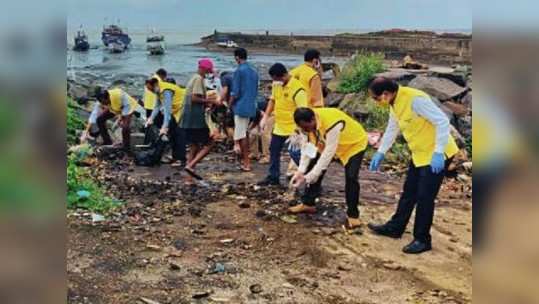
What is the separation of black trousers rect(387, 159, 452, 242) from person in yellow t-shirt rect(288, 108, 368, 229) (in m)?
0.30

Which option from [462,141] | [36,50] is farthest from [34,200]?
[462,141]

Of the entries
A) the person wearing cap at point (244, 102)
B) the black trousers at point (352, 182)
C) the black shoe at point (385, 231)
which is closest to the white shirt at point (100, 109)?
the person wearing cap at point (244, 102)

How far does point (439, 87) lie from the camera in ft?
17.6

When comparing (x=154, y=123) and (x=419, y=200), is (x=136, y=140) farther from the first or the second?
(x=419, y=200)

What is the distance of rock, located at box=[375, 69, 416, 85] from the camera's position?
4910mm

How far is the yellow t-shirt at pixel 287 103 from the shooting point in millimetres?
5098

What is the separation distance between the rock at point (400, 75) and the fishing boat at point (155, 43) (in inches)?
59.2

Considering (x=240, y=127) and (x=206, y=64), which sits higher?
(x=206, y=64)

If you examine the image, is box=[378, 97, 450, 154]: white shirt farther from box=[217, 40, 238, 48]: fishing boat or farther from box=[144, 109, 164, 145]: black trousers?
box=[144, 109, 164, 145]: black trousers

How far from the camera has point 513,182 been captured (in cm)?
264

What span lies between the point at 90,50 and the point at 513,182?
103 inches

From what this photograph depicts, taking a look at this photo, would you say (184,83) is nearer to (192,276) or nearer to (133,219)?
(133,219)

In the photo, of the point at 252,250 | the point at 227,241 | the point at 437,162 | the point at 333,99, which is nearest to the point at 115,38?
the point at 227,241

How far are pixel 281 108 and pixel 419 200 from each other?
1469 mm
